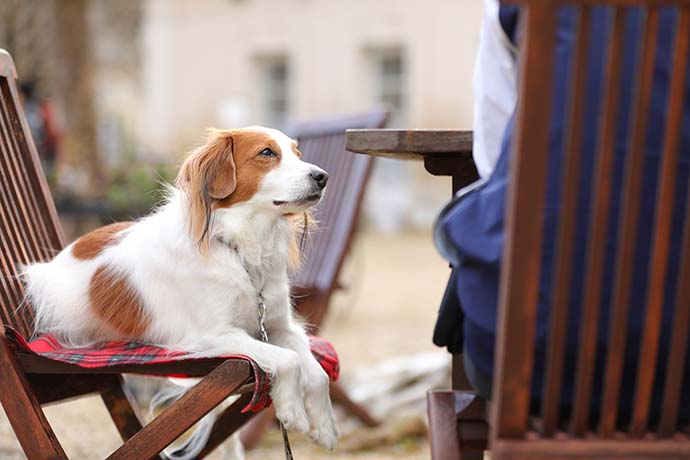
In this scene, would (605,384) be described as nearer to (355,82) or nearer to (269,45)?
(355,82)

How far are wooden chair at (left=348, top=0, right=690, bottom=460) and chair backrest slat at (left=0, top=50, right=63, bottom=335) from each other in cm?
139

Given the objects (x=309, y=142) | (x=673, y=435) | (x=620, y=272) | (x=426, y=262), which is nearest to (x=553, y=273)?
(x=620, y=272)

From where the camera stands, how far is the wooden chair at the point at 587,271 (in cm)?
125

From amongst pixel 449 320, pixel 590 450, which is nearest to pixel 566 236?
pixel 590 450

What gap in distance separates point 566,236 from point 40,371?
1284 mm

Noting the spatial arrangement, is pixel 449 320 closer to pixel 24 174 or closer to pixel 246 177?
pixel 246 177

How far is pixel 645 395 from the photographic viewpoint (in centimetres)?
137

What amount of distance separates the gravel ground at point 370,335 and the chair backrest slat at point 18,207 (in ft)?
3.57

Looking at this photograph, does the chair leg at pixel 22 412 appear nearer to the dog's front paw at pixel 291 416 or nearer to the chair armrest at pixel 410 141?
the dog's front paw at pixel 291 416

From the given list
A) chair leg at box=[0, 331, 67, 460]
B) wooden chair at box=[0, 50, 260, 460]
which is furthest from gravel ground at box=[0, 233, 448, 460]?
chair leg at box=[0, 331, 67, 460]

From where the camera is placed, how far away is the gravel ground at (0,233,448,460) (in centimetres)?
374

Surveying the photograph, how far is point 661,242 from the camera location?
1313mm

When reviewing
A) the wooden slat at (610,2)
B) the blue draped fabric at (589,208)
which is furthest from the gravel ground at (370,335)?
the wooden slat at (610,2)

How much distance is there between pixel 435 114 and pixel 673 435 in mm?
14313
